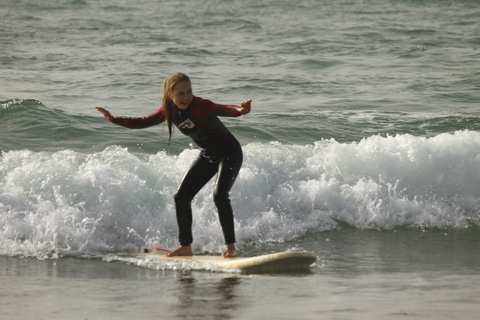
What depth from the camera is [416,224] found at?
7.12m

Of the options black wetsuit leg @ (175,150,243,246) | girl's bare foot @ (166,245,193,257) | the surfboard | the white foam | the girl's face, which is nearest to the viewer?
the surfboard

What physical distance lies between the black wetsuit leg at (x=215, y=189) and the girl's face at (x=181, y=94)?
594 millimetres

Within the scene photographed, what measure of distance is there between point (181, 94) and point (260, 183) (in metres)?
2.54

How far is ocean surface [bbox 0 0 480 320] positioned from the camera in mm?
4398

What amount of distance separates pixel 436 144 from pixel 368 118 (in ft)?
9.65

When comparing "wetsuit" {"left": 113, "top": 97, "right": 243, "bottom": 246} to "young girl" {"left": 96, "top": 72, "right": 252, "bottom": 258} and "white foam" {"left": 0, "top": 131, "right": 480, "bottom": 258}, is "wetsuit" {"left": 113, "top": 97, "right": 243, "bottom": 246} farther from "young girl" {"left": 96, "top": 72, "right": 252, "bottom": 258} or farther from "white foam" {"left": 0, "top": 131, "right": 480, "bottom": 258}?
"white foam" {"left": 0, "top": 131, "right": 480, "bottom": 258}

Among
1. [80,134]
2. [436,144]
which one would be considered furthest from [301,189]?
[80,134]

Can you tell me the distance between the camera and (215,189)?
537 centimetres

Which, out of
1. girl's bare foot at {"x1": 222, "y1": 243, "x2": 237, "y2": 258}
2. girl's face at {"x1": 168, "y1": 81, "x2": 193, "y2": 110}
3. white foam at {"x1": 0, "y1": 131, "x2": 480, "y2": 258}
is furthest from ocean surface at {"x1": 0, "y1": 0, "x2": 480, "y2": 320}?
girl's face at {"x1": 168, "y1": 81, "x2": 193, "y2": 110}

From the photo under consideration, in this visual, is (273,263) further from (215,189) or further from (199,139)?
(199,139)

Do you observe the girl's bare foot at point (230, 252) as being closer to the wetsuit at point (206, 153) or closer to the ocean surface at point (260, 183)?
the wetsuit at point (206, 153)

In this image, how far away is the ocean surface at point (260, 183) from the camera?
4.40 meters

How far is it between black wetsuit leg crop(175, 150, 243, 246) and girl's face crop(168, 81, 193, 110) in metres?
0.59

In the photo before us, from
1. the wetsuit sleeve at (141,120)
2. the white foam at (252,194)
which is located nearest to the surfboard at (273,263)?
the white foam at (252,194)
